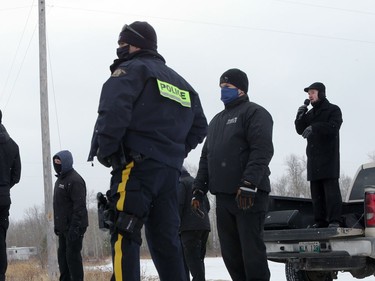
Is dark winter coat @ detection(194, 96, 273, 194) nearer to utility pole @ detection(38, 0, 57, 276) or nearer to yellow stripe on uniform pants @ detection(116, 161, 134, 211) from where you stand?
yellow stripe on uniform pants @ detection(116, 161, 134, 211)

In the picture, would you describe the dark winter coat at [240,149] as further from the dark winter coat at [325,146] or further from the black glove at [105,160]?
the dark winter coat at [325,146]

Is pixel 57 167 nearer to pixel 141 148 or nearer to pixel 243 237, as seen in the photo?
pixel 243 237

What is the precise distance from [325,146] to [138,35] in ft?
11.8

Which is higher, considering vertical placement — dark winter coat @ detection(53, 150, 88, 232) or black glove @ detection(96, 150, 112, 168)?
dark winter coat @ detection(53, 150, 88, 232)

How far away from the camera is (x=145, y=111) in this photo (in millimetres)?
3953

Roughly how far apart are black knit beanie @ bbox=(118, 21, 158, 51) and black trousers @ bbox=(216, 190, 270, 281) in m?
1.75

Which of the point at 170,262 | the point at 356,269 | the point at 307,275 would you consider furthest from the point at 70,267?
the point at 170,262

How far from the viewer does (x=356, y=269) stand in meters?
6.70

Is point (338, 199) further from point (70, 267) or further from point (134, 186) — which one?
point (134, 186)

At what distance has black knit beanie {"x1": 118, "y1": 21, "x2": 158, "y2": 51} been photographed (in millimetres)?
4195

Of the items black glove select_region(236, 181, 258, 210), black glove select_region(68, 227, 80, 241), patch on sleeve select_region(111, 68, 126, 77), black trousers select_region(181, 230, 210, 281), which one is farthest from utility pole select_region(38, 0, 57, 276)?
patch on sleeve select_region(111, 68, 126, 77)

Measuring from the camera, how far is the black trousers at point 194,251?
758cm

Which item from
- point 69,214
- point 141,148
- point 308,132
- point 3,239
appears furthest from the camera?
point 69,214

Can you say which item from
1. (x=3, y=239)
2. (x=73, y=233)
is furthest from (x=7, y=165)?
(x=73, y=233)
